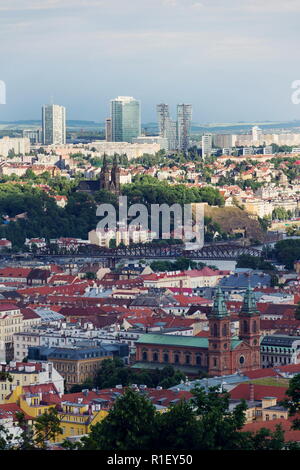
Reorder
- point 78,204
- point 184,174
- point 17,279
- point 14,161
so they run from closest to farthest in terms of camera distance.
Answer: point 17,279, point 78,204, point 184,174, point 14,161

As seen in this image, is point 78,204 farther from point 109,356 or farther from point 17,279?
point 109,356

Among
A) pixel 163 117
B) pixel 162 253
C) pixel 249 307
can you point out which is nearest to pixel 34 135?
pixel 163 117

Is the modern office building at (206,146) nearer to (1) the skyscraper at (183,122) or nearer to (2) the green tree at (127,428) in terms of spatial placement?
(1) the skyscraper at (183,122)

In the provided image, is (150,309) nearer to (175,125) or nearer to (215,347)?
(215,347)

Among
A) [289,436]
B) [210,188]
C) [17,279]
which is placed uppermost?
[210,188]

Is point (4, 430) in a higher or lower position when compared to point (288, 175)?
lower

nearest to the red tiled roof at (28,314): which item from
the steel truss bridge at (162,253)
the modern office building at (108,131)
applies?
the steel truss bridge at (162,253)

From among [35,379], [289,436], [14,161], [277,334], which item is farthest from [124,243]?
[14,161]
